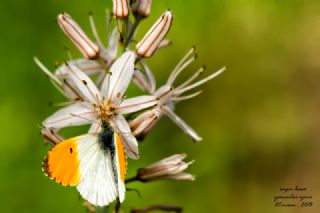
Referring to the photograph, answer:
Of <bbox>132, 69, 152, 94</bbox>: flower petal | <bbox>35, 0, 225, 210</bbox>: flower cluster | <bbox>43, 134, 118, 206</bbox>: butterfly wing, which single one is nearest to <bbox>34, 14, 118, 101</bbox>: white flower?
<bbox>35, 0, 225, 210</bbox>: flower cluster

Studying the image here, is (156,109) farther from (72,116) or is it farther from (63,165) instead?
(63,165)

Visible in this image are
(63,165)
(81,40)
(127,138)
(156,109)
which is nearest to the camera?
(63,165)

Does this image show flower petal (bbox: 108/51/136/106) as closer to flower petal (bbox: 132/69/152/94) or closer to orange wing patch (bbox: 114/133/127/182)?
flower petal (bbox: 132/69/152/94)

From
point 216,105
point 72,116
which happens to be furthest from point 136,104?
point 216,105

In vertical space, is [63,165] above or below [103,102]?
below

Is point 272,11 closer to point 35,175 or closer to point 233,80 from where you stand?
point 233,80

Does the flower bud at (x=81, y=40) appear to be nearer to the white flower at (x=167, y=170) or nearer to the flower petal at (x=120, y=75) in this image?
the flower petal at (x=120, y=75)

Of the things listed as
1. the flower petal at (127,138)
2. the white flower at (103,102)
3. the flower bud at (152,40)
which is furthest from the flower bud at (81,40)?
the flower petal at (127,138)
